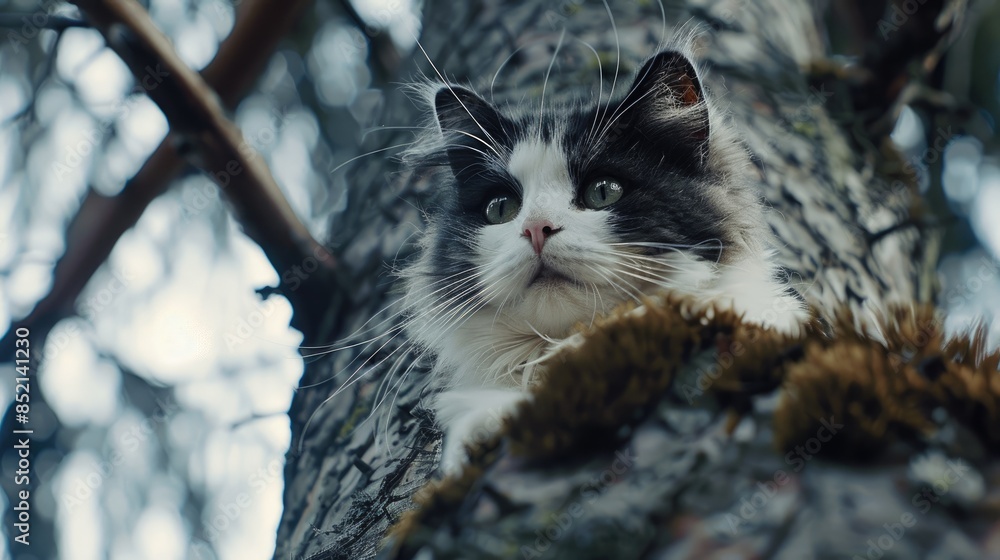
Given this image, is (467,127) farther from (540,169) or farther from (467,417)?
(467,417)

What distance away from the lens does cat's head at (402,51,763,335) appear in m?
1.80

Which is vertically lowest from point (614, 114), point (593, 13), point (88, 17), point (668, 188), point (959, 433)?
point (959, 433)

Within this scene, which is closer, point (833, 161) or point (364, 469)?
point (364, 469)

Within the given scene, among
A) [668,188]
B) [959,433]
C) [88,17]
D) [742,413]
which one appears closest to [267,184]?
[88,17]

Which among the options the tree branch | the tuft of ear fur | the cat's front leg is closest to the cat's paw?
the cat's front leg

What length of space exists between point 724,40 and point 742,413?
1729mm

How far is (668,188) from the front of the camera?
195cm

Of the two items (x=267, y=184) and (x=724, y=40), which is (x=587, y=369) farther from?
(x=724, y=40)

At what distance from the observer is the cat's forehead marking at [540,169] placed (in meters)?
1.94
